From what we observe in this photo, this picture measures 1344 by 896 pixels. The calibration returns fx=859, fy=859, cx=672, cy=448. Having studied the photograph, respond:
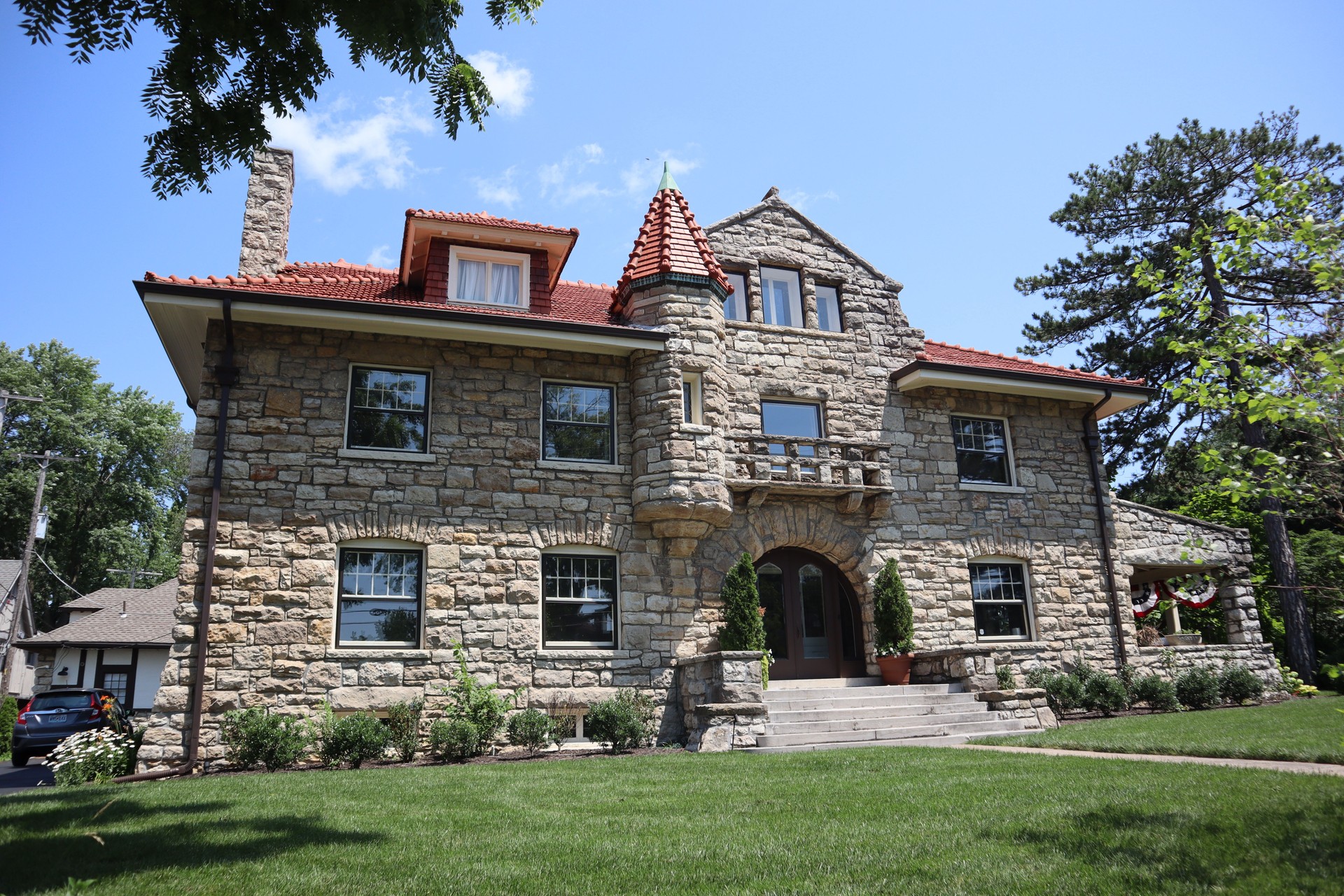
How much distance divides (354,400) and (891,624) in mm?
9197

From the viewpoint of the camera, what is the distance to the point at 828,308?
53.2 feet

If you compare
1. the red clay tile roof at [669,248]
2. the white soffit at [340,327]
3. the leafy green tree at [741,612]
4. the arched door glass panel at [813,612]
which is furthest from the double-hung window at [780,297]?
the leafy green tree at [741,612]

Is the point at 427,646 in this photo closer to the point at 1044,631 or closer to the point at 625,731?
the point at 625,731

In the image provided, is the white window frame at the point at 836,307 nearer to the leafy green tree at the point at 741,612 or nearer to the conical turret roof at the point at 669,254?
the conical turret roof at the point at 669,254

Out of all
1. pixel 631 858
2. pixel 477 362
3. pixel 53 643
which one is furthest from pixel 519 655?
pixel 53 643

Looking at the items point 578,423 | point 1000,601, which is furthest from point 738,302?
point 1000,601

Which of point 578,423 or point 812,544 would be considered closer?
point 578,423

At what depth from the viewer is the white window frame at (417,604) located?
12.0 meters

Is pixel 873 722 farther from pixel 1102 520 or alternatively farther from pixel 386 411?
pixel 386 411

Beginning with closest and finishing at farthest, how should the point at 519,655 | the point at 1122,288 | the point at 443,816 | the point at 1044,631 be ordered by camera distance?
the point at 443,816 → the point at 519,655 → the point at 1044,631 → the point at 1122,288

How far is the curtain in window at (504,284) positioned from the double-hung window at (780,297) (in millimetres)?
4434

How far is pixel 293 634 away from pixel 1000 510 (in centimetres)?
1194

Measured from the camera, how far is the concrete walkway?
696cm

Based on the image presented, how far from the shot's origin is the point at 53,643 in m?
29.0
